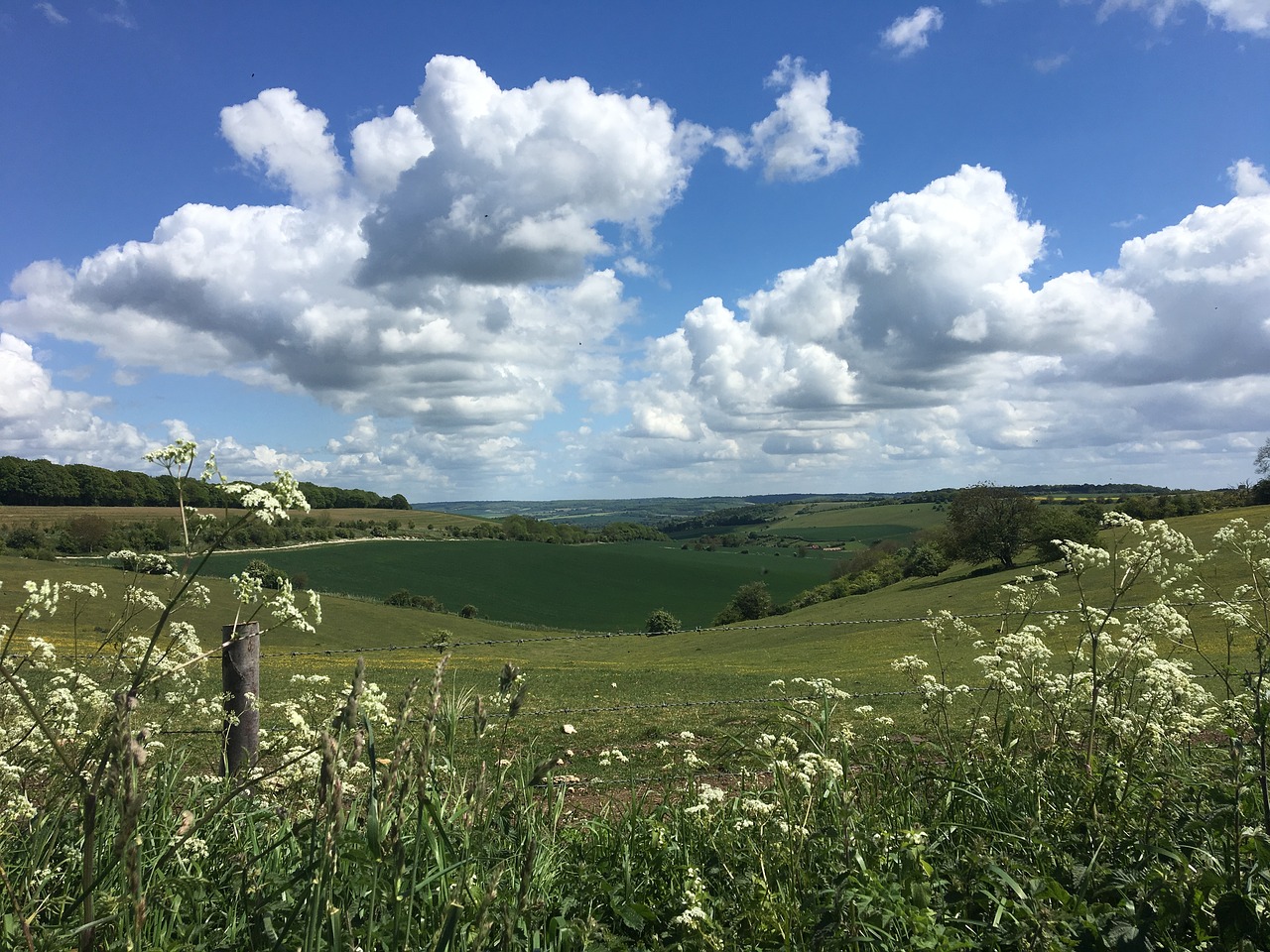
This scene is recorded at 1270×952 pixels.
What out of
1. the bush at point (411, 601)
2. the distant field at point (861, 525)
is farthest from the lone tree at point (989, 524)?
the distant field at point (861, 525)

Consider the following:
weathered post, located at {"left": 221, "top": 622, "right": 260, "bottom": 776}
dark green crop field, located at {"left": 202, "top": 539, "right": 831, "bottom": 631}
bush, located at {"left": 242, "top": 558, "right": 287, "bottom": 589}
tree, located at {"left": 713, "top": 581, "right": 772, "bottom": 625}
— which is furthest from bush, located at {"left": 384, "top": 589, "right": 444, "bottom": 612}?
bush, located at {"left": 242, "top": 558, "right": 287, "bottom": 589}

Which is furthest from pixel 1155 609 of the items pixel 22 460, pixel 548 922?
pixel 22 460

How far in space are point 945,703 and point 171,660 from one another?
4328 millimetres

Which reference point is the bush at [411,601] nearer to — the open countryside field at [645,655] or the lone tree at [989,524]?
the open countryside field at [645,655]

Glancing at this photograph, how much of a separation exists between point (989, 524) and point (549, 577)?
165 feet

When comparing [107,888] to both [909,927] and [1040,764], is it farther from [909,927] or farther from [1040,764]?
[1040,764]

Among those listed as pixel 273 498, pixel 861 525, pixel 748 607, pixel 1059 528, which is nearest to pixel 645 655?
pixel 748 607

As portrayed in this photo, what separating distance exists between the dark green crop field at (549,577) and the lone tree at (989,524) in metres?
24.9

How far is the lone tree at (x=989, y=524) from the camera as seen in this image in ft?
201

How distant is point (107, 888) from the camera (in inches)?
103

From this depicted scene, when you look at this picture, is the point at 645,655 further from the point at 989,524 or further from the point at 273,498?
the point at 273,498

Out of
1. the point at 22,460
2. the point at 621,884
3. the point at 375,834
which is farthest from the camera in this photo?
the point at 22,460

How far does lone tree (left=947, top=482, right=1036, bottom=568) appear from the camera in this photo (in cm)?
6128

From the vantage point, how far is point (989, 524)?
61875 mm
